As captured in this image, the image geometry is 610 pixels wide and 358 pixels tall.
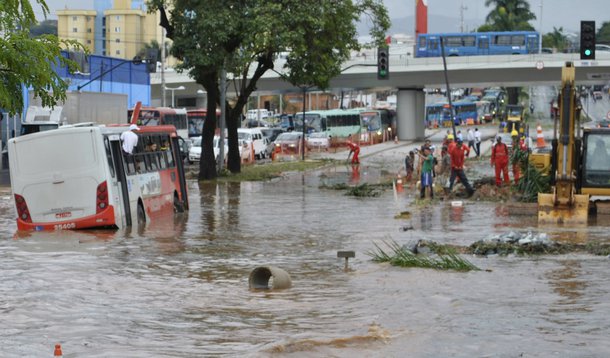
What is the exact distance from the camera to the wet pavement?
11711 mm

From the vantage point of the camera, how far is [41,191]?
22344 mm

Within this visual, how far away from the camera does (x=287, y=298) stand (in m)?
15.2

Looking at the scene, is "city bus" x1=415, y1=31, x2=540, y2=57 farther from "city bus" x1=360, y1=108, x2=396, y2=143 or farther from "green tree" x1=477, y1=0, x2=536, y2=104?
"green tree" x1=477, y1=0, x2=536, y2=104

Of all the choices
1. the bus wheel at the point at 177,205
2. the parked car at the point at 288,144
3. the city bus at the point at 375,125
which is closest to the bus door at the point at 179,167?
the bus wheel at the point at 177,205

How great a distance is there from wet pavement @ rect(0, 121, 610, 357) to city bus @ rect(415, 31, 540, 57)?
226 feet

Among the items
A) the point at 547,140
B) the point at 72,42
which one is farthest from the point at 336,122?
the point at 72,42

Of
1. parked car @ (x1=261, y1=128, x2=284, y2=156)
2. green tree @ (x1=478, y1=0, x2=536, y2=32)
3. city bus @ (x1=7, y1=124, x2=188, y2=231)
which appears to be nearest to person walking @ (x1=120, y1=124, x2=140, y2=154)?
city bus @ (x1=7, y1=124, x2=188, y2=231)

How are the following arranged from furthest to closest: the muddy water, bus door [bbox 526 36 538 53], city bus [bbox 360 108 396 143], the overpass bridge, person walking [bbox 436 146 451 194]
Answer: bus door [bbox 526 36 538 53]
city bus [bbox 360 108 396 143]
the overpass bridge
person walking [bbox 436 146 451 194]
the muddy water

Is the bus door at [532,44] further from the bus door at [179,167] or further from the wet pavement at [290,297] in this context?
the wet pavement at [290,297]

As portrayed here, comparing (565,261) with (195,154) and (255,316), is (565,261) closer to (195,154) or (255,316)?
(255,316)

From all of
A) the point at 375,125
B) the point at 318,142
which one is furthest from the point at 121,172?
the point at 375,125

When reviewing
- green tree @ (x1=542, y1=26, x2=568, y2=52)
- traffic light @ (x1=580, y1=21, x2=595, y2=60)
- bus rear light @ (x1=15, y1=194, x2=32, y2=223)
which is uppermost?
green tree @ (x1=542, y1=26, x2=568, y2=52)

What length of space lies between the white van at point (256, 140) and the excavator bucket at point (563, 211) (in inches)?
1398

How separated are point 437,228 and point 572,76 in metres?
4.93
